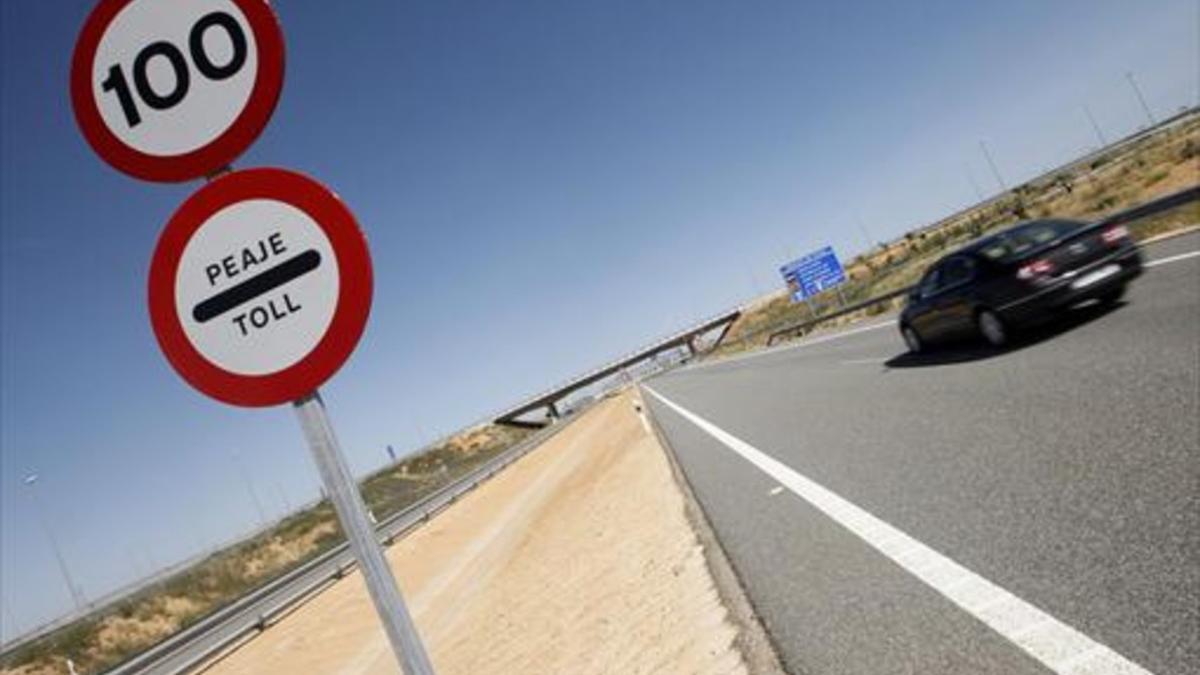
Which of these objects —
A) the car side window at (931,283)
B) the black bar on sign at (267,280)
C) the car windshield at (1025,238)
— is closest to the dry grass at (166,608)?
the car side window at (931,283)

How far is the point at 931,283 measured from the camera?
606 inches

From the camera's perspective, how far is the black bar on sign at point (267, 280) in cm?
250

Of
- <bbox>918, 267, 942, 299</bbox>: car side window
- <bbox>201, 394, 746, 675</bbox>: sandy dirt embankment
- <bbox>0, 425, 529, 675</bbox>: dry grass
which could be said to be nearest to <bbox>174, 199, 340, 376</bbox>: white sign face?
<bbox>201, 394, 746, 675</bbox>: sandy dirt embankment

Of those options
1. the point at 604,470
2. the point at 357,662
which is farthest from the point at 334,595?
the point at 357,662

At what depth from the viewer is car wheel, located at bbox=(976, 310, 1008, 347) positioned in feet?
42.8

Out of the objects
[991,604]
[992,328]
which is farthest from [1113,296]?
[991,604]

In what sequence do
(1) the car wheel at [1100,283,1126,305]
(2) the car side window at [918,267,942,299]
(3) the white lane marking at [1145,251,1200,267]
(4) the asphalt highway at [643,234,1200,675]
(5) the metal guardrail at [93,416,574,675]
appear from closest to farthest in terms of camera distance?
(4) the asphalt highway at [643,234,1200,675] < (1) the car wheel at [1100,283,1126,305] < (3) the white lane marking at [1145,251,1200,267] < (2) the car side window at [918,267,942,299] < (5) the metal guardrail at [93,416,574,675]

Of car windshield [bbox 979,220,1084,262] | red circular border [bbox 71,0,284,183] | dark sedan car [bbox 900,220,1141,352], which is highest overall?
red circular border [bbox 71,0,284,183]

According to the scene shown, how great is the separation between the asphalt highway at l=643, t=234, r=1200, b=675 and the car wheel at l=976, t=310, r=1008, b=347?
258mm

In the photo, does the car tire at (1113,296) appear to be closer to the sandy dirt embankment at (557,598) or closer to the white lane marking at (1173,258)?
the white lane marking at (1173,258)

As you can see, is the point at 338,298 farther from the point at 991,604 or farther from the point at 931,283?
the point at 931,283

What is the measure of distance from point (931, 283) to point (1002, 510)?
9.72 m

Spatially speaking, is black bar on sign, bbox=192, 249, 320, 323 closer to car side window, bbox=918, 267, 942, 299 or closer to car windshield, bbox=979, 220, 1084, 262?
car windshield, bbox=979, 220, 1084, 262

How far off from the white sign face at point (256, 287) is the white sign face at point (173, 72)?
1.00ft
